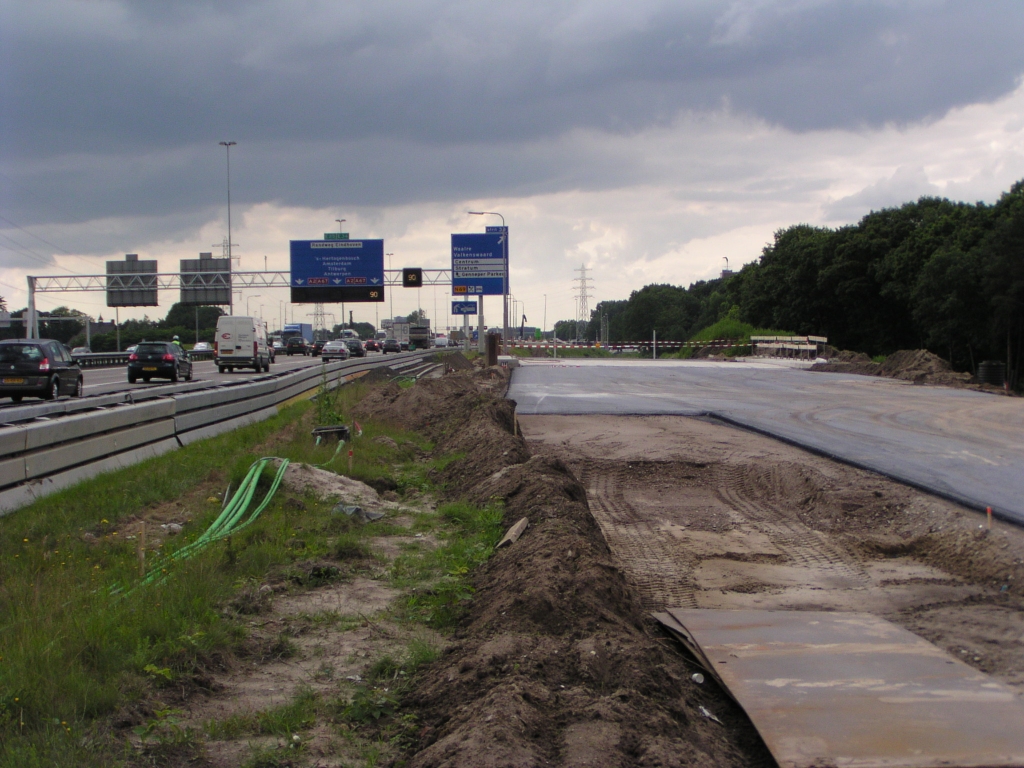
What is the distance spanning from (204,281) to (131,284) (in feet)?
17.3

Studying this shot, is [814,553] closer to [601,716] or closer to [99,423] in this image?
[601,716]

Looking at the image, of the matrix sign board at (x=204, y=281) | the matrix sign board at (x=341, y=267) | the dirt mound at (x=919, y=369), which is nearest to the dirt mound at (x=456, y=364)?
the matrix sign board at (x=341, y=267)

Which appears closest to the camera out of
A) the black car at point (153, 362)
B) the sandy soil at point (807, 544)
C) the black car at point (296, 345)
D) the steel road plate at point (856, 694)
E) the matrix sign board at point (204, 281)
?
the steel road plate at point (856, 694)

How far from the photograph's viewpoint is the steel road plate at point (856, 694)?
442 cm

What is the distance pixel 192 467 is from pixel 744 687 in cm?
818

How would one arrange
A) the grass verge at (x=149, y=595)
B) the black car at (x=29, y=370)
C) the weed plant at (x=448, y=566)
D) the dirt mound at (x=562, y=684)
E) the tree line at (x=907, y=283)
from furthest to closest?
the tree line at (x=907, y=283) → the black car at (x=29, y=370) → the weed plant at (x=448, y=566) → the grass verge at (x=149, y=595) → the dirt mound at (x=562, y=684)

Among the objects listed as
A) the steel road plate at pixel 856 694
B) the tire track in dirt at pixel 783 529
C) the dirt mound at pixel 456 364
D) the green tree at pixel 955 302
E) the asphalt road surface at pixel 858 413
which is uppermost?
the green tree at pixel 955 302

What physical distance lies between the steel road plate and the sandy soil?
558 millimetres

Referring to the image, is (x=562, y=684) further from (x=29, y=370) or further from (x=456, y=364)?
(x=456, y=364)

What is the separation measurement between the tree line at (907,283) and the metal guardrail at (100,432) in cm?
3824

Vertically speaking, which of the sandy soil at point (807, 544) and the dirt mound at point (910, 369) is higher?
the dirt mound at point (910, 369)

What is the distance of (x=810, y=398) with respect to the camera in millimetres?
26859

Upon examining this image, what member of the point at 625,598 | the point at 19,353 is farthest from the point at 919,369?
the point at 625,598

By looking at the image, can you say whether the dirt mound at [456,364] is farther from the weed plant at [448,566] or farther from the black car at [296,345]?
the weed plant at [448,566]
